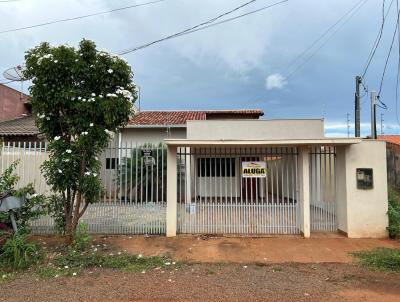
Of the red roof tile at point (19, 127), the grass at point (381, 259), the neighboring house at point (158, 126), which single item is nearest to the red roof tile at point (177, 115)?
the neighboring house at point (158, 126)

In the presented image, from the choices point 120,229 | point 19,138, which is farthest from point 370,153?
point 19,138

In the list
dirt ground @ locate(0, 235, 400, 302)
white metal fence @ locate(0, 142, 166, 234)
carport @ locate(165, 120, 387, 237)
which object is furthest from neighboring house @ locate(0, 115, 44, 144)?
dirt ground @ locate(0, 235, 400, 302)

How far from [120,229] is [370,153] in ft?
21.9

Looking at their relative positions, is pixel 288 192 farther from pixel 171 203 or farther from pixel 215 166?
pixel 171 203

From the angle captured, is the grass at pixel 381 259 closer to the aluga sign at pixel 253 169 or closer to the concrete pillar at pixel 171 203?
the aluga sign at pixel 253 169

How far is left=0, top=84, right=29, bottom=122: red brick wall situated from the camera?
788 inches

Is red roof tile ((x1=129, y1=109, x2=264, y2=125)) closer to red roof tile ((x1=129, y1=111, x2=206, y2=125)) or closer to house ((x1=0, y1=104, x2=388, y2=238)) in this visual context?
red roof tile ((x1=129, y1=111, x2=206, y2=125))

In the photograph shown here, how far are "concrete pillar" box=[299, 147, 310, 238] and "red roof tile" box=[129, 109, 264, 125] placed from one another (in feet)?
33.3

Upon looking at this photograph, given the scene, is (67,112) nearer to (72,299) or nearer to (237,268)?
(72,299)

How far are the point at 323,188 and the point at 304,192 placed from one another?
1518 mm

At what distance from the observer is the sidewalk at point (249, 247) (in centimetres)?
674

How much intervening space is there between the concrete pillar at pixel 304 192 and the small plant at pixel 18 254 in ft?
19.9

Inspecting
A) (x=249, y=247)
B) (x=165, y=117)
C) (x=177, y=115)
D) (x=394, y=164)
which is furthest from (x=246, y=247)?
(x=177, y=115)

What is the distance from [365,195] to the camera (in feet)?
27.8
